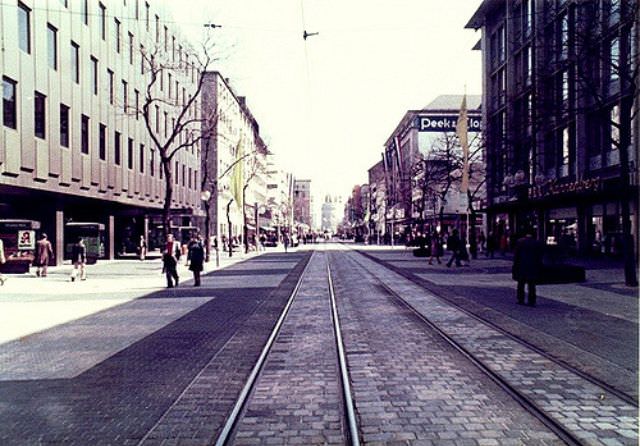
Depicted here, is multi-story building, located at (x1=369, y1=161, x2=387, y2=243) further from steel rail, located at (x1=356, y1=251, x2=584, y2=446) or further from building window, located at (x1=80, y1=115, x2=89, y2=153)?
steel rail, located at (x1=356, y1=251, x2=584, y2=446)

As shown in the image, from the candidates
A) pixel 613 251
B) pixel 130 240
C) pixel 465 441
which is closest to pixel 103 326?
pixel 465 441

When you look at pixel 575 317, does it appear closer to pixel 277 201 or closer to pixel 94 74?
pixel 94 74

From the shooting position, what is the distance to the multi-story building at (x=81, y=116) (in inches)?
1017

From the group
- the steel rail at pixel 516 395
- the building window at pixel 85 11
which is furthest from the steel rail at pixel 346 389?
the building window at pixel 85 11

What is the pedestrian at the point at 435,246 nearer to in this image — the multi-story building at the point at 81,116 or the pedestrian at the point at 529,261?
the multi-story building at the point at 81,116

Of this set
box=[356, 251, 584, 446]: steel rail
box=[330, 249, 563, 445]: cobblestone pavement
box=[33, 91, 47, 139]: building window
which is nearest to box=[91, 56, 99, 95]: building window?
box=[33, 91, 47, 139]: building window

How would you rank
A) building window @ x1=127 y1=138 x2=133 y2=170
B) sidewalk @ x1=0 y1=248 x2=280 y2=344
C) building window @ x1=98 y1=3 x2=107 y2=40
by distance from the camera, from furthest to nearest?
1. building window @ x1=127 y1=138 x2=133 y2=170
2. building window @ x1=98 y1=3 x2=107 y2=40
3. sidewalk @ x1=0 y1=248 x2=280 y2=344

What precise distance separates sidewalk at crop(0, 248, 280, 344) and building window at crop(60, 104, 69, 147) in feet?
21.8

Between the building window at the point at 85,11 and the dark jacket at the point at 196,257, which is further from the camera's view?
the building window at the point at 85,11

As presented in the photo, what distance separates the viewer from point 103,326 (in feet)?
38.8

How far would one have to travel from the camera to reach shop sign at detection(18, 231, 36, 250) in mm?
25875

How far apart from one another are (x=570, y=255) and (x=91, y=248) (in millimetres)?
27798

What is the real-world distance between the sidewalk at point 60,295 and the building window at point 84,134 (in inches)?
313

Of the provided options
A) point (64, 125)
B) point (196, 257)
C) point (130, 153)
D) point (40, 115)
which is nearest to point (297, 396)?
point (196, 257)
